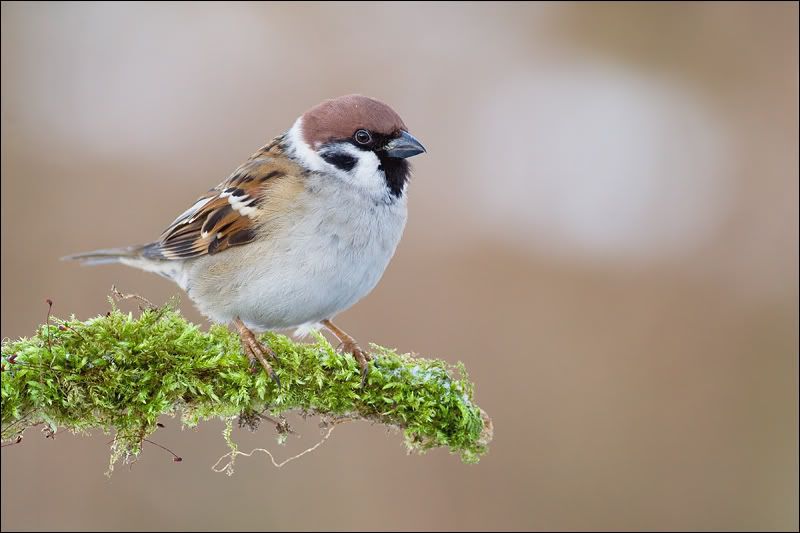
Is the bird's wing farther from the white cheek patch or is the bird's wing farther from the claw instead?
the claw

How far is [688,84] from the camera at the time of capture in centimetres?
1014

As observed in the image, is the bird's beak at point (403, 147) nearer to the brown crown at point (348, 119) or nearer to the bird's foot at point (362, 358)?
the brown crown at point (348, 119)

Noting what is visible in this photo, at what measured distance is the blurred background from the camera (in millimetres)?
6816

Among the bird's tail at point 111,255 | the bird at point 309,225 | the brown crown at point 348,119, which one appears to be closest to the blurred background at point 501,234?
the bird's tail at point 111,255

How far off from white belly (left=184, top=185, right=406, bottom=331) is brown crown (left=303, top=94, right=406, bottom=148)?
13.8 inches

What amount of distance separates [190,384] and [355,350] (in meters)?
0.77

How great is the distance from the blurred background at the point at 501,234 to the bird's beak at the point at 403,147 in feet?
9.55

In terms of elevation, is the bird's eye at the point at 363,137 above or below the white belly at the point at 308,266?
above

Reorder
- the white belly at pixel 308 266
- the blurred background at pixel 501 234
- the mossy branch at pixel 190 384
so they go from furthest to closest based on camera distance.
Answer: the blurred background at pixel 501 234, the white belly at pixel 308 266, the mossy branch at pixel 190 384

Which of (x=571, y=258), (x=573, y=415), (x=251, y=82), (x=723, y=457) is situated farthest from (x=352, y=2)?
(x=723, y=457)

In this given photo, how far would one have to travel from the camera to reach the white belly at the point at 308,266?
353cm

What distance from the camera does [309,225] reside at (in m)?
3.58

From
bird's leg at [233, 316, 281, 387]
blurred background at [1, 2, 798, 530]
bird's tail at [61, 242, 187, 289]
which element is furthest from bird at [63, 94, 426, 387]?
blurred background at [1, 2, 798, 530]

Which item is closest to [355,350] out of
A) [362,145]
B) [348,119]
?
[362,145]
